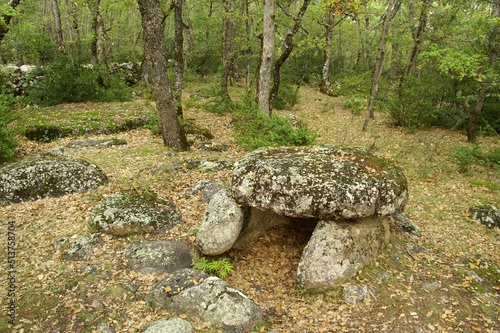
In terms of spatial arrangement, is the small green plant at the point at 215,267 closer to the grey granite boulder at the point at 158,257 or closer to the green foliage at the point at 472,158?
the grey granite boulder at the point at 158,257

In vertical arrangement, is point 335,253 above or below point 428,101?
below

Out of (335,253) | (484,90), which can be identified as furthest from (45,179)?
(484,90)

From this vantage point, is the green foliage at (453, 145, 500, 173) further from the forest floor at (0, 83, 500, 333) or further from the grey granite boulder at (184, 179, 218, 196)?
the grey granite boulder at (184, 179, 218, 196)

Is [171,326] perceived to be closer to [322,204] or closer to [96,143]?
[322,204]

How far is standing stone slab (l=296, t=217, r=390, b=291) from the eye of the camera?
4.99 metres

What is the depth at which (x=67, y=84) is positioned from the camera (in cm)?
1383

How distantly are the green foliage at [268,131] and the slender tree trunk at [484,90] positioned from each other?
7.35 meters

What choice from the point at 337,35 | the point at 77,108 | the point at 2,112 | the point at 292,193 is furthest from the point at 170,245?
the point at 337,35

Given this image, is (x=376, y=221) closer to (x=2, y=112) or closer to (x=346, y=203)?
(x=346, y=203)

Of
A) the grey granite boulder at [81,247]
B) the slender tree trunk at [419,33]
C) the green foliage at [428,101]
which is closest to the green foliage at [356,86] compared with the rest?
the slender tree trunk at [419,33]

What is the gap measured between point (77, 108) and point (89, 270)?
1119 cm

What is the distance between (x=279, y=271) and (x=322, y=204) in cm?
180

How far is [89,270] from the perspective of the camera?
4945mm

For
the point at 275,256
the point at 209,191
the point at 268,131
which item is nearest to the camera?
the point at 275,256
